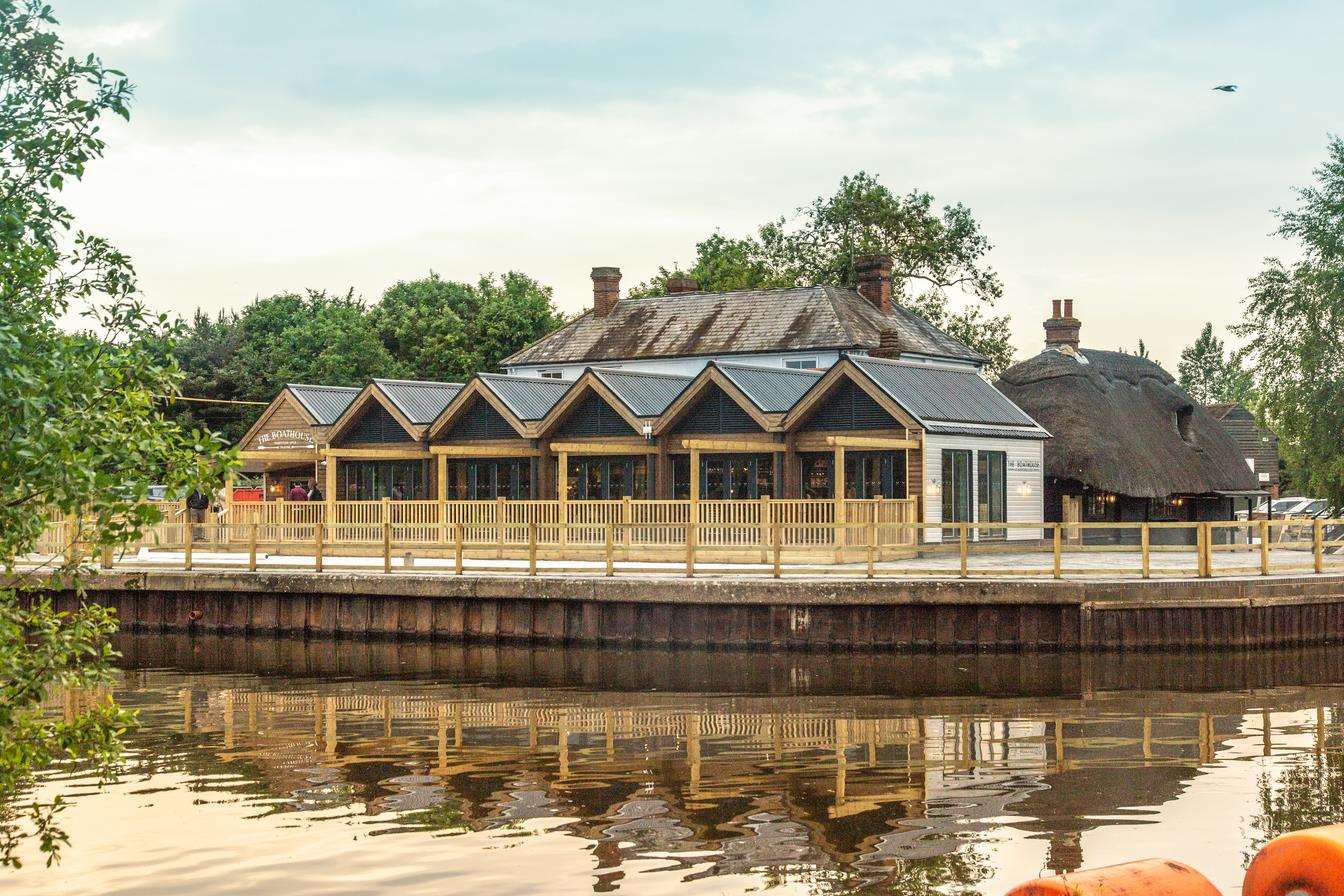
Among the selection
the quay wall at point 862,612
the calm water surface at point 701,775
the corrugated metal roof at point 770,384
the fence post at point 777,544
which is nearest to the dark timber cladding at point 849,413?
the corrugated metal roof at point 770,384

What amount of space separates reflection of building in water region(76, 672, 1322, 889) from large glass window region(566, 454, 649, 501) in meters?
18.3

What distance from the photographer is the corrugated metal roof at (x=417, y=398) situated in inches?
1909

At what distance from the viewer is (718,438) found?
1731 inches

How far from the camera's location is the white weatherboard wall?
40938 millimetres

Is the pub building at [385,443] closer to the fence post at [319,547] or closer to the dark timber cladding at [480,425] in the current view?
the dark timber cladding at [480,425]

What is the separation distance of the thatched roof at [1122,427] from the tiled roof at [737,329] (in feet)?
17.8

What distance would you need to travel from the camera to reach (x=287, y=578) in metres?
35.2

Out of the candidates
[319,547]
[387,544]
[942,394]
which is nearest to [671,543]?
[387,544]

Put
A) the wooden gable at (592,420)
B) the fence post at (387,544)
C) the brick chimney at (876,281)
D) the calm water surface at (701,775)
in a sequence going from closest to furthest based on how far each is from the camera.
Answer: the calm water surface at (701,775) → the fence post at (387,544) → the wooden gable at (592,420) → the brick chimney at (876,281)

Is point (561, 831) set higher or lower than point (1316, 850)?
lower

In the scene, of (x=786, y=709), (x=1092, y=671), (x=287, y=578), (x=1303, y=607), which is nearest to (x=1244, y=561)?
(x=1303, y=607)

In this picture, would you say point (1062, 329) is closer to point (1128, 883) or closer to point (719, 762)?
point (719, 762)

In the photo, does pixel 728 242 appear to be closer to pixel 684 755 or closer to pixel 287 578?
pixel 287 578

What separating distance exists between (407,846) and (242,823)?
2.08 m
